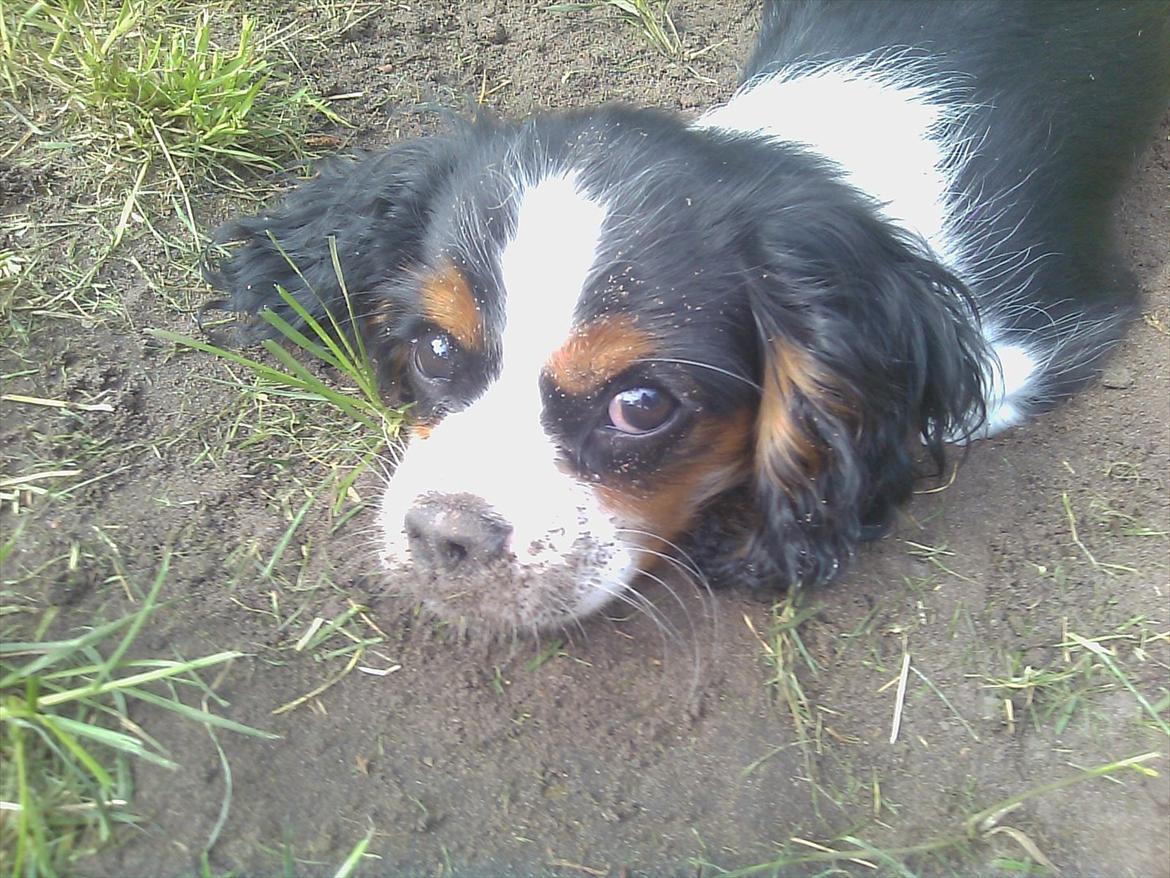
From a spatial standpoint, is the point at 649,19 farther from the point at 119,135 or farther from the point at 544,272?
the point at 544,272

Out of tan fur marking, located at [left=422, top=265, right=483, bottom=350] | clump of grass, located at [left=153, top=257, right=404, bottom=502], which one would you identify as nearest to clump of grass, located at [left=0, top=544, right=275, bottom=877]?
clump of grass, located at [left=153, top=257, right=404, bottom=502]

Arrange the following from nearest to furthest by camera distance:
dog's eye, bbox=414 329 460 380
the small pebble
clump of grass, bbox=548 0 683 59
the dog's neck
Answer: dog's eye, bbox=414 329 460 380 < the dog's neck < the small pebble < clump of grass, bbox=548 0 683 59

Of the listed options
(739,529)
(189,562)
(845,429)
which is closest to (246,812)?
(189,562)

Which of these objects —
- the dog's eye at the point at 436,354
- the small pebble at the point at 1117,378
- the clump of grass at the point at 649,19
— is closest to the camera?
the dog's eye at the point at 436,354

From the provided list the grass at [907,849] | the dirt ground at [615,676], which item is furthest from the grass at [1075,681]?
the grass at [907,849]

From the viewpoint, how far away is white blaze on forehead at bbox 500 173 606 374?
7.48 ft

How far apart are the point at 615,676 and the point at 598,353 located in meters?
0.74

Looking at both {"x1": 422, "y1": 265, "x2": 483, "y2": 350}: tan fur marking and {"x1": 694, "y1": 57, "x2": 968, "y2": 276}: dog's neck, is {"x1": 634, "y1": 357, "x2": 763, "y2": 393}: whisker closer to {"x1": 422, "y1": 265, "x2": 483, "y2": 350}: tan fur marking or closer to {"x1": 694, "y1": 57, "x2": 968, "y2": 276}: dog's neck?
{"x1": 422, "y1": 265, "x2": 483, "y2": 350}: tan fur marking

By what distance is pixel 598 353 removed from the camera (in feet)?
7.41

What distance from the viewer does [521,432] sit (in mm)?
2334

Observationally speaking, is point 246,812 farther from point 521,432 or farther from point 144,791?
point 521,432

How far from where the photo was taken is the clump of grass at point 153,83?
10.9ft

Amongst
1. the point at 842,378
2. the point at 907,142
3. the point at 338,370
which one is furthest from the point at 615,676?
the point at 907,142

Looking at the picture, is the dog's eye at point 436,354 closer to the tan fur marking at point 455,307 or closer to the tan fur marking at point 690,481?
the tan fur marking at point 455,307
